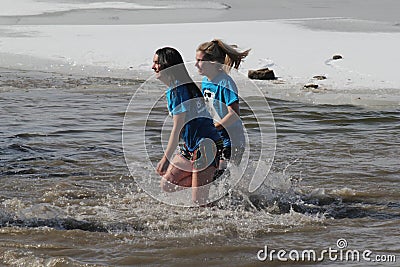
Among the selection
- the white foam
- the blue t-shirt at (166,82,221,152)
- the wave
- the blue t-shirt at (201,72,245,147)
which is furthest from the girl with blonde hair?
the wave

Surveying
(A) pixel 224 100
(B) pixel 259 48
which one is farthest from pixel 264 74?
(A) pixel 224 100

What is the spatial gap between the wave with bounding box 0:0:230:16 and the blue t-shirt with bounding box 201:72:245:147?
1348cm

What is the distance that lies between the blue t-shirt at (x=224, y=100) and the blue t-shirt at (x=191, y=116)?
0.75ft

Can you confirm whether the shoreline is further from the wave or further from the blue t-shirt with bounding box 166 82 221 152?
the blue t-shirt with bounding box 166 82 221 152

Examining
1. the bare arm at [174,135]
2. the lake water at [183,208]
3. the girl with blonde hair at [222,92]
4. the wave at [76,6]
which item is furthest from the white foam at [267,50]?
the bare arm at [174,135]

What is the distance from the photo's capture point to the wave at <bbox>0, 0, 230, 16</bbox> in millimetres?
19344

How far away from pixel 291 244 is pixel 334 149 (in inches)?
132

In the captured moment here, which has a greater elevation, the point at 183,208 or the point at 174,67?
the point at 174,67

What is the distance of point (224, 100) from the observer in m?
6.20

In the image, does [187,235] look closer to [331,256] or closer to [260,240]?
[260,240]

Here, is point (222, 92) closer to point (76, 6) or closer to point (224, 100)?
point (224, 100)

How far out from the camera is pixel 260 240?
17.5 feet

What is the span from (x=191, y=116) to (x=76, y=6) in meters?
15.1

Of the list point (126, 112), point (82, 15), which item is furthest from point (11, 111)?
point (82, 15)
